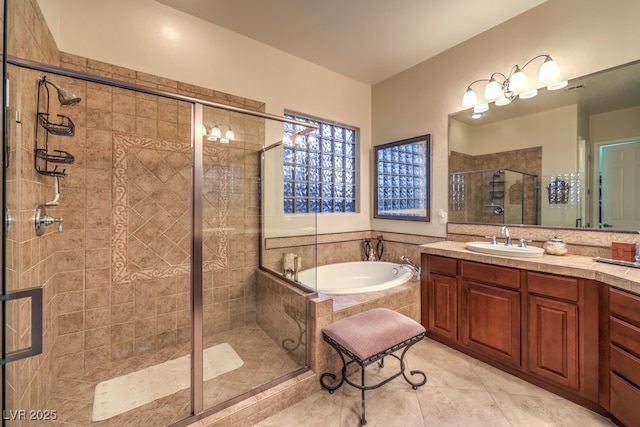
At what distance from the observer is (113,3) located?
6.56 ft

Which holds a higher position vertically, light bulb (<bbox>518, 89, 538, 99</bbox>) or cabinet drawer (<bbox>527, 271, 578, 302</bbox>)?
light bulb (<bbox>518, 89, 538, 99</bbox>)

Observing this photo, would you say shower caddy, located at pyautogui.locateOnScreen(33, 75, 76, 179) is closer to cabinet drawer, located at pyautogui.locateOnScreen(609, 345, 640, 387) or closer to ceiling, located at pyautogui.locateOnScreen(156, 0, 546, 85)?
ceiling, located at pyautogui.locateOnScreen(156, 0, 546, 85)

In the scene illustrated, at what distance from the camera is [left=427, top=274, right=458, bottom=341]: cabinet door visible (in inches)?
88.0

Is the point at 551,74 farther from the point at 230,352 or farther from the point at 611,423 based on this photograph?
the point at 230,352

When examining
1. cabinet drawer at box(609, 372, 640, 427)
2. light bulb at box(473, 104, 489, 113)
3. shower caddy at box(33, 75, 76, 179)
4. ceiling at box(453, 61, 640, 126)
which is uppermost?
light bulb at box(473, 104, 489, 113)

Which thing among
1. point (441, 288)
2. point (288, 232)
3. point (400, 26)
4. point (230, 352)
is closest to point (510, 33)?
point (400, 26)

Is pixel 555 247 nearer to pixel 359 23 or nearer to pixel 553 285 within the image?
pixel 553 285

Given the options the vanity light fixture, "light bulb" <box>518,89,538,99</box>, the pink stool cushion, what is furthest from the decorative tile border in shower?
"light bulb" <box>518,89,538,99</box>

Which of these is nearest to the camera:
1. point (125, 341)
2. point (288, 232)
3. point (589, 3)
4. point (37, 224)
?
point (37, 224)

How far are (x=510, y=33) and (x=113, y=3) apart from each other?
3360 mm

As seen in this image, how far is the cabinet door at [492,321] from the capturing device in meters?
1.88

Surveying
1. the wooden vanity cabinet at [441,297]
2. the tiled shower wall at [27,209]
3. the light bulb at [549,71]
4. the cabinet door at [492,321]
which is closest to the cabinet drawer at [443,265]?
the wooden vanity cabinet at [441,297]

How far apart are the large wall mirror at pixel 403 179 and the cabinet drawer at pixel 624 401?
1.82 metres

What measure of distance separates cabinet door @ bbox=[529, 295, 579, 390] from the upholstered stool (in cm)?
78
